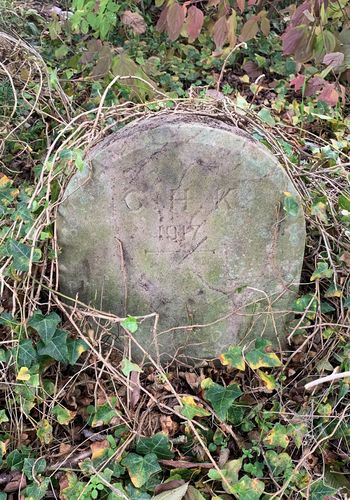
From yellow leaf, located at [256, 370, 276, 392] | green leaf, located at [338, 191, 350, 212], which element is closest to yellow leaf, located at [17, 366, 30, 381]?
yellow leaf, located at [256, 370, 276, 392]

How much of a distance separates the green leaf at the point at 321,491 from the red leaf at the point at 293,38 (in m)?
1.58

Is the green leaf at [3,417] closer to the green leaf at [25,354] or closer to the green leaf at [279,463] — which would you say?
the green leaf at [25,354]

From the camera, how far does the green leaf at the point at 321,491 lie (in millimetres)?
1590

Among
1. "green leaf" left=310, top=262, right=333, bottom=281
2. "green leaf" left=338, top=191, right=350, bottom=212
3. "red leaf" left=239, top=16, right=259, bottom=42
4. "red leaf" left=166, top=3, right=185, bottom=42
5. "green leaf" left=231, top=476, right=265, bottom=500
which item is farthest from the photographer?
"red leaf" left=239, top=16, right=259, bottom=42

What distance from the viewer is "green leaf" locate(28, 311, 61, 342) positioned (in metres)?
1.78

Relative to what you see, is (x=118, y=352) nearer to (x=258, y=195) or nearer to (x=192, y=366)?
(x=192, y=366)

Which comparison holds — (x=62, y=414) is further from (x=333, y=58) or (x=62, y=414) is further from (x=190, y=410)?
(x=333, y=58)

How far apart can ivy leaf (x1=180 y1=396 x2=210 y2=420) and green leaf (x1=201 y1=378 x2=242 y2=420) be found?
4 centimetres

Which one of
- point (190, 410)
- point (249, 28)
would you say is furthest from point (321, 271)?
point (249, 28)

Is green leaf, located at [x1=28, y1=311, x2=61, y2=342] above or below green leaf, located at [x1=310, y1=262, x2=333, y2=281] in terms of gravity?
below

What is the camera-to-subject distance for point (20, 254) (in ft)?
5.88

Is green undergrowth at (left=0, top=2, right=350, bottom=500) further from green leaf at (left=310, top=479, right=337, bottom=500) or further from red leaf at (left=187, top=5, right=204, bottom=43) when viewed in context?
red leaf at (left=187, top=5, right=204, bottom=43)

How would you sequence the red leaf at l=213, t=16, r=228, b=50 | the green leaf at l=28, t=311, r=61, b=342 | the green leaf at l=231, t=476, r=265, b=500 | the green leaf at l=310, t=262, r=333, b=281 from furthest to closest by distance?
1. the red leaf at l=213, t=16, r=228, b=50
2. the green leaf at l=310, t=262, r=333, b=281
3. the green leaf at l=28, t=311, r=61, b=342
4. the green leaf at l=231, t=476, r=265, b=500

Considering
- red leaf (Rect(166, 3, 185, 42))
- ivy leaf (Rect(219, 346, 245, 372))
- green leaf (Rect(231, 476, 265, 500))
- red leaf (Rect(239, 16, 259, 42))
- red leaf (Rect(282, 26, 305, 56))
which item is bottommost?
green leaf (Rect(231, 476, 265, 500))
